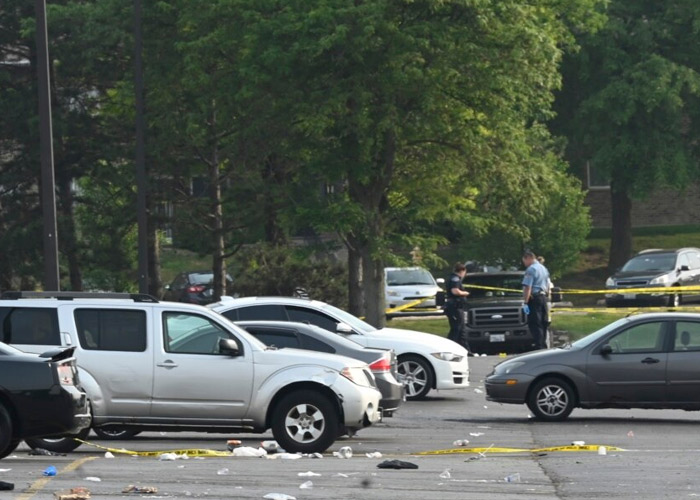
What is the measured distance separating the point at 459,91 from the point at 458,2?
2440 mm

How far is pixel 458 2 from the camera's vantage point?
3080cm

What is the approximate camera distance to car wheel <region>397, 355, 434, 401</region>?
21.2m

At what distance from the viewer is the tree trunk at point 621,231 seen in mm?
55344

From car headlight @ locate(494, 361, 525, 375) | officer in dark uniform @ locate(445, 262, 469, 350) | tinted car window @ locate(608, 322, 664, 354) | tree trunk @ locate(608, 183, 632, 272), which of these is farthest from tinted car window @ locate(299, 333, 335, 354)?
tree trunk @ locate(608, 183, 632, 272)

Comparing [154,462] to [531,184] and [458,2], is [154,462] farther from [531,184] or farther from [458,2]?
[531,184]

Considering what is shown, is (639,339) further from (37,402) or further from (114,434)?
(37,402)

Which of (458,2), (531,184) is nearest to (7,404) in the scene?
(458,2)

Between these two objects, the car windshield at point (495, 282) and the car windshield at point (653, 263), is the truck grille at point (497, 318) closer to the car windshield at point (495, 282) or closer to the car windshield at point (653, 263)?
the car windshield at point (495, 282)

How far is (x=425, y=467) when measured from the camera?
538 inches

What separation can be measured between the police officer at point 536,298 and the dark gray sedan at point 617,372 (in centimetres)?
843

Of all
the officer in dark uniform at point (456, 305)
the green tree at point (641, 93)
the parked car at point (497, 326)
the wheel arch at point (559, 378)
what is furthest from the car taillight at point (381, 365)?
the green tree at point (641, 93)

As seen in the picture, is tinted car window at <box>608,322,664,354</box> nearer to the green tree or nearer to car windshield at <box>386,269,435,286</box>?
car windshield at <box>386,269,435,286</box>

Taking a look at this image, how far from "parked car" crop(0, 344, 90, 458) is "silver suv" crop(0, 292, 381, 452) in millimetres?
1413

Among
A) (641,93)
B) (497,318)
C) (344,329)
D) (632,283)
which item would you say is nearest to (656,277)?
(632,283)
